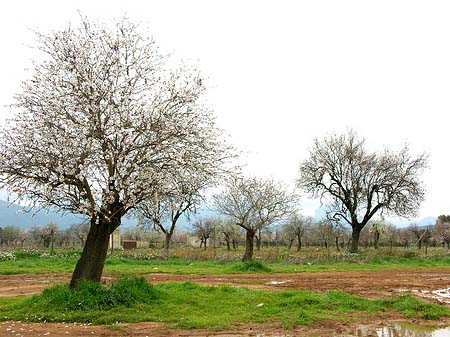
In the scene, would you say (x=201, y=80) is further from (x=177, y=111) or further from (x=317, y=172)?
(x=317, y=172)

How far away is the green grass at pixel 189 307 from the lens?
448 inches

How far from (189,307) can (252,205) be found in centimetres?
2100

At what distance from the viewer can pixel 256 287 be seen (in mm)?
17797

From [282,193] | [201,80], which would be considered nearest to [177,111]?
[201,80]

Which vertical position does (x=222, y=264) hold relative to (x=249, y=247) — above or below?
below

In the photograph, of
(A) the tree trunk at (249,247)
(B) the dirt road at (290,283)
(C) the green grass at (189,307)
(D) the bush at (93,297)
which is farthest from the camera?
(A) the tree trunk at (249,247)

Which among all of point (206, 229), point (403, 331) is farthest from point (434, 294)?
point (206, 229)

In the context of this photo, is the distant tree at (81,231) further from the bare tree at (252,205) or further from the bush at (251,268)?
the bush at (251,268)

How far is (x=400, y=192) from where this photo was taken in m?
40.3

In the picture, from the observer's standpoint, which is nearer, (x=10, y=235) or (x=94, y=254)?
(x=94, y=254)

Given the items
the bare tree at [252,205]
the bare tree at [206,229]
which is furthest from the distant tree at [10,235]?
the bare tree at [252,205]

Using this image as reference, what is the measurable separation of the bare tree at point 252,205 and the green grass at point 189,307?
736 inches

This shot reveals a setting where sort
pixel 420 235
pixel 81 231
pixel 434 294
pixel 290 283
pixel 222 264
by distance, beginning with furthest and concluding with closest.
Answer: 1. pixel 81 231
2. pixel 420 235
3. pixel 222 264
4. pixel 290 283
5. pixel 434 294

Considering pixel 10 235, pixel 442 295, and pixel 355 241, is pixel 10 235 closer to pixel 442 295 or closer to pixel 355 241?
→ pixel 355 241
